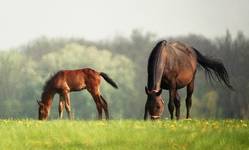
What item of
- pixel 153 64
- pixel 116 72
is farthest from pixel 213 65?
pixel 116 72

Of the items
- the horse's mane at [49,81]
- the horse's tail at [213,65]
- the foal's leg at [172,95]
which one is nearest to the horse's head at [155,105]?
the foal's leg at [172,95]

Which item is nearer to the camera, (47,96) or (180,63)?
(180,63)

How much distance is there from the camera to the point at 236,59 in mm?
83562

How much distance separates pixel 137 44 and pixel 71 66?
15.4m

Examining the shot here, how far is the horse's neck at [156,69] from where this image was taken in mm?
25625

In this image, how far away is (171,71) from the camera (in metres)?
27.2

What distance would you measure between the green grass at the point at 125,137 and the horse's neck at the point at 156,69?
4935mm

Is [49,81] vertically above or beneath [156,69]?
beneath

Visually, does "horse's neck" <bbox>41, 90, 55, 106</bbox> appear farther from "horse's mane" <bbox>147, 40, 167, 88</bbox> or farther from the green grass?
the green grass

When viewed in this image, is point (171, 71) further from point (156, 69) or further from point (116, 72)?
point (116, 72)

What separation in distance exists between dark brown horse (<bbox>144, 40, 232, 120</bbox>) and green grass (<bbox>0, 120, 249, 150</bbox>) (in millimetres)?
3254

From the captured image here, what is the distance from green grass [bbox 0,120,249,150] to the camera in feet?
60.3

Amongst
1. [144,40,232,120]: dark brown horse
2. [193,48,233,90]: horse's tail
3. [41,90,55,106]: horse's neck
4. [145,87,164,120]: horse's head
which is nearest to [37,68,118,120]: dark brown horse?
[41,90,55,106]: horse's neck

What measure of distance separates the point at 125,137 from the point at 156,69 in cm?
728
